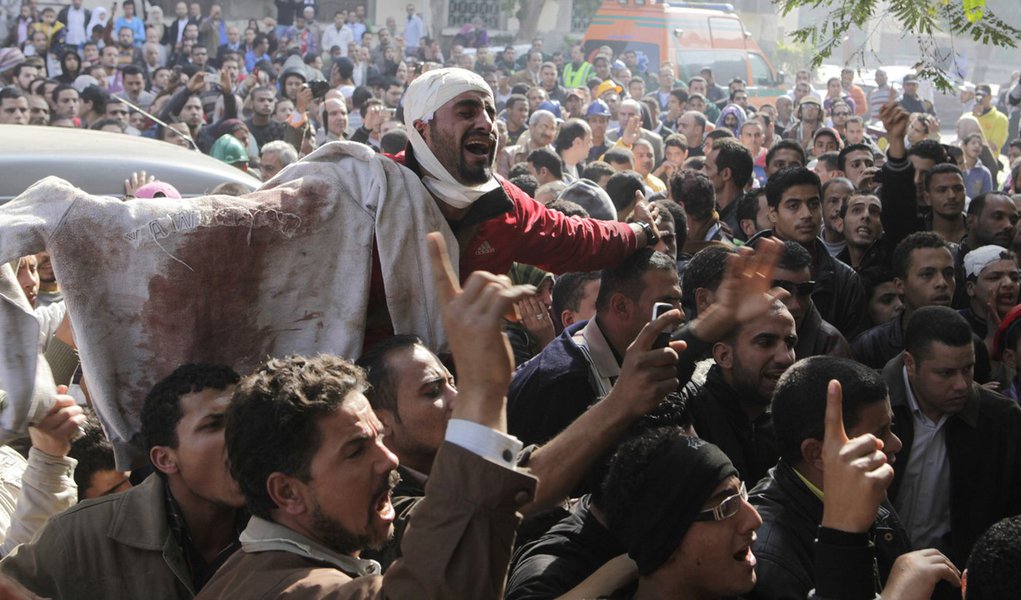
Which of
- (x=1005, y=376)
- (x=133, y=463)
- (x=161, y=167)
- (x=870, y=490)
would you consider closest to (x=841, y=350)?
(x=1005, y=376)

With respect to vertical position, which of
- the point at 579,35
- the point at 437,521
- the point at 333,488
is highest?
the point at 437,521

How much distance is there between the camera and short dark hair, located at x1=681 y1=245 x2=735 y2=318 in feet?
14.9

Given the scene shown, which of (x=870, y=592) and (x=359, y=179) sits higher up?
(x=359, y=179)

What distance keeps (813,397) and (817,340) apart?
5.19 ft

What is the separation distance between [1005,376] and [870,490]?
3.13 m

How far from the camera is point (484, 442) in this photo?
6.30ft

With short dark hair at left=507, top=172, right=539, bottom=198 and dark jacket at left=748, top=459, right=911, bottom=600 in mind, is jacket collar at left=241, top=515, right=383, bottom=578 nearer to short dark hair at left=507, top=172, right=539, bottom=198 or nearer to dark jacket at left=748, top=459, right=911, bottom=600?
dark jacket at left=748, top=459, right=911, bottom=600

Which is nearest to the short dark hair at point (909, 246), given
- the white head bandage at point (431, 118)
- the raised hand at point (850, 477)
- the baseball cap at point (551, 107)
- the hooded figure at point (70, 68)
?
the white head bandage at point (431, 118)

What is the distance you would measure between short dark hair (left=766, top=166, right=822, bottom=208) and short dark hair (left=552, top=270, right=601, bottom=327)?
1.65m

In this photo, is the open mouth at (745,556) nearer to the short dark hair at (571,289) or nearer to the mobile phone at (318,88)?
the short dark hair at (571,289)

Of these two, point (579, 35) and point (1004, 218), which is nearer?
point (1004, 218)

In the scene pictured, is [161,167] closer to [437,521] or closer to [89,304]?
[89,304]

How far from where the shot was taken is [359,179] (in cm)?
331

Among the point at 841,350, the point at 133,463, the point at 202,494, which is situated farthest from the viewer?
the point at 841,350
